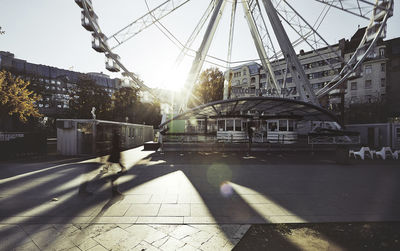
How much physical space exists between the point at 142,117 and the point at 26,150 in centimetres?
2928

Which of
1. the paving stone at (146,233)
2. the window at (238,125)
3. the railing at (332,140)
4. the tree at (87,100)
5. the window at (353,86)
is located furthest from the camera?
the window at (353,86)

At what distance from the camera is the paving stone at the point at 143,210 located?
4188 mm

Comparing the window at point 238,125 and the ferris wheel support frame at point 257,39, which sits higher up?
the ferris wheel support frame at point 257,39

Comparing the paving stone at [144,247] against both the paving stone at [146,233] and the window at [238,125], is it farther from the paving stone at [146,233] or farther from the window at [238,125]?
the window at [238,125]

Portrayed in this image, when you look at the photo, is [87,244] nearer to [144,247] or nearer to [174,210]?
[144,247]

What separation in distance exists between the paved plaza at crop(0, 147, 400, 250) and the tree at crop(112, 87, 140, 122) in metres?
28.2

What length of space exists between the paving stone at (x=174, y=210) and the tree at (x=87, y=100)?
89.4 feet

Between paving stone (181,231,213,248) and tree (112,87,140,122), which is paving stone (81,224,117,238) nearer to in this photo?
paving stone (181,231,213,248)

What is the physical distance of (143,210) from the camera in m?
4.39

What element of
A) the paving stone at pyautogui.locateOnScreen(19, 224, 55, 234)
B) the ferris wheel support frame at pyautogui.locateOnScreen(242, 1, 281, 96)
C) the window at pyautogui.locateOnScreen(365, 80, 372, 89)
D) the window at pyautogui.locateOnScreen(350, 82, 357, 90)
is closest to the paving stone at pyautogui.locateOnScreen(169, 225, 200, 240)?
the paving stone at pyautogui.locateOnScreen(19, 224, 55, 234)

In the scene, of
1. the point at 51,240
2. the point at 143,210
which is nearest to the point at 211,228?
the point at 143,210

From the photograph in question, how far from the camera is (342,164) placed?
10266 mm

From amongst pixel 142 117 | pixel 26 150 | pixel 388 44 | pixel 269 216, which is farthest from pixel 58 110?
pixel 388 44

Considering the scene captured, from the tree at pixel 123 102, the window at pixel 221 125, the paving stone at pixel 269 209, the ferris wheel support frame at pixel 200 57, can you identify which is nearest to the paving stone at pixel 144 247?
the paving stone at pixel 269 209
